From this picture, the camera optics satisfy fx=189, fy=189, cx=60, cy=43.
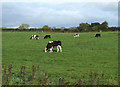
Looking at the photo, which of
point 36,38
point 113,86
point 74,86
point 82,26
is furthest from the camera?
point 82,26

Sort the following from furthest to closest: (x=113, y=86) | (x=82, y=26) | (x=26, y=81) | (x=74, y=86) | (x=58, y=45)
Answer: (x=82, y=26), (x=58, y=45), (x=26, y=81), (x=113, y=86), (x=74, y=86)

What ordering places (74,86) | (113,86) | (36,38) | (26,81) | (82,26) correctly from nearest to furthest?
1. (74,86)
2. (113,86)
3. (26,81)
4. (36,38)
5. (82,26)

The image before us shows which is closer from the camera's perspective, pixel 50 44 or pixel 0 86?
pixel 0 86

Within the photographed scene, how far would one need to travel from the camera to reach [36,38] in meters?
39.4

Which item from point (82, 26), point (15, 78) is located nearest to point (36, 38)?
point (15, 78)

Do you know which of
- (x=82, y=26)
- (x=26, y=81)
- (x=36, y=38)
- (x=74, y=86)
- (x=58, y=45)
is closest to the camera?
(x=74, y=86)

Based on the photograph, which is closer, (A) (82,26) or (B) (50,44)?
(B) (50,44)

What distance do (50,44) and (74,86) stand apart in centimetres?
1667

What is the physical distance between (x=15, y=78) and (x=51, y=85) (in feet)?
6.30

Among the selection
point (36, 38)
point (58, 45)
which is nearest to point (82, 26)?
point (36, 38)

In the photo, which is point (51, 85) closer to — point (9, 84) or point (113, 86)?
point (9, 84)

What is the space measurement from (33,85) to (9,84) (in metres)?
0.97

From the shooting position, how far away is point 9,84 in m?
7.30

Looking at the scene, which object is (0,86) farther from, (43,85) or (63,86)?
(63,86)
